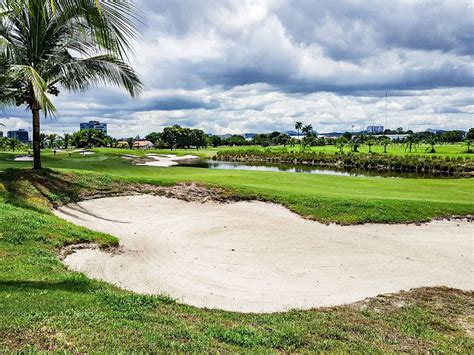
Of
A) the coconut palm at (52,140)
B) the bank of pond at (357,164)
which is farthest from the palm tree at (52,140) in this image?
the bank of pond at (357,164)

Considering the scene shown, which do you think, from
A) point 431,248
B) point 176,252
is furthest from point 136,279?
point 431,248

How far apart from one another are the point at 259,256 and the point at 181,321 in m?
6.48

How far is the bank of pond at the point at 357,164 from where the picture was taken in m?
63.8

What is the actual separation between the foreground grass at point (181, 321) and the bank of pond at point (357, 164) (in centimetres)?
5132

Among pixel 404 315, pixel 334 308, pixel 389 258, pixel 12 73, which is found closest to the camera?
pixel 404 315

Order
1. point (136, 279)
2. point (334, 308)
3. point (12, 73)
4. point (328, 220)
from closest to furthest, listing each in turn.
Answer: point (334, 308)
point (136, 279)
point (12, 73)
point (328, 220)

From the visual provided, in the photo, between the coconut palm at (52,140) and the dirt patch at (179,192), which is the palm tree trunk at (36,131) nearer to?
the dirt patch at (179,192)

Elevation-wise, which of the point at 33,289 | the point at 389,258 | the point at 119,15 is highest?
the point at 119,15

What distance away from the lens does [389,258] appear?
12672 mm

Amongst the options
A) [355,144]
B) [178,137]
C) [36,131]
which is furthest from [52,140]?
[36,131]

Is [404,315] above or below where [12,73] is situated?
below

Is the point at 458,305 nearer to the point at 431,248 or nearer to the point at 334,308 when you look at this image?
the point at 334,308

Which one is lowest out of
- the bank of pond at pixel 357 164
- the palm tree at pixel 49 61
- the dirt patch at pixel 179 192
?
the bank of pond at pixel 357 164

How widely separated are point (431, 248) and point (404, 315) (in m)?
6.87
